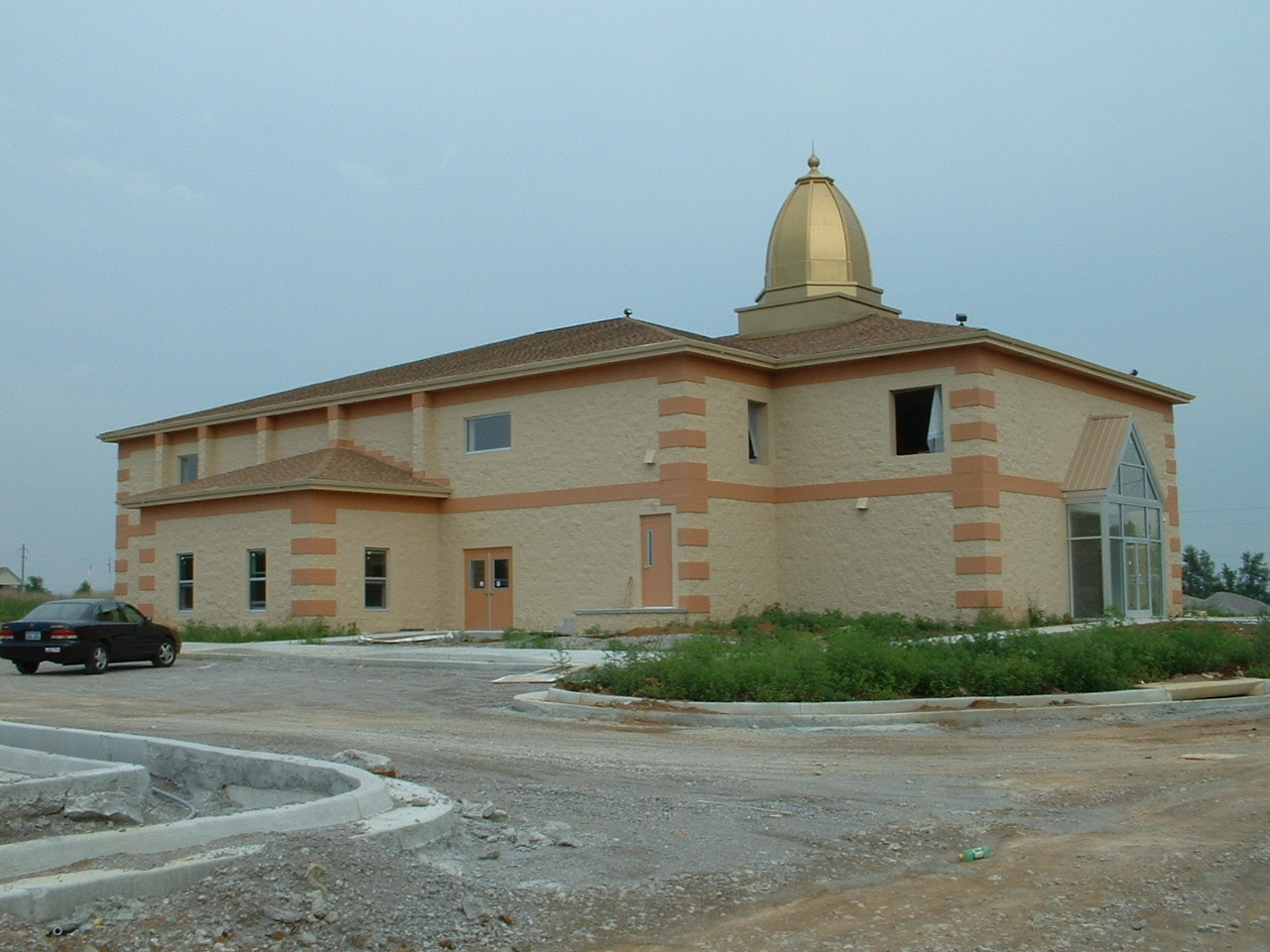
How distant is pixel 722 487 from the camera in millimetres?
29500

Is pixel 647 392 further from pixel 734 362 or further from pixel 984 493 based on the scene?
pixel 984 493

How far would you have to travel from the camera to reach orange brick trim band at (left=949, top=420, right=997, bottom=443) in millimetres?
27719

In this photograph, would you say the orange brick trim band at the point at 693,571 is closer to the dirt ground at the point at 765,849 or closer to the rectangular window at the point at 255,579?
the rectangular window at the point at 255,579

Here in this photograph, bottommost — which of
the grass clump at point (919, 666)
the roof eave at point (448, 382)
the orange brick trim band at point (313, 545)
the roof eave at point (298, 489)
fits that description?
the grass clump at point (919, 666)

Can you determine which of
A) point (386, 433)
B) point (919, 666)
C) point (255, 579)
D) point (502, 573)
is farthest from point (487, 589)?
point (919, 666)

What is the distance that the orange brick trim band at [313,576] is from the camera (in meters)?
31.1

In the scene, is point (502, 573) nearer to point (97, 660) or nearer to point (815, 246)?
point (97, 660)

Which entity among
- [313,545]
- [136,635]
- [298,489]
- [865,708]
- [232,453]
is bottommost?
[865,708]

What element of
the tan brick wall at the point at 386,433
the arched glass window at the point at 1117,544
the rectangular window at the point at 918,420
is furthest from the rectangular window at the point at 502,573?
the arched glass window at the point at 1117,544

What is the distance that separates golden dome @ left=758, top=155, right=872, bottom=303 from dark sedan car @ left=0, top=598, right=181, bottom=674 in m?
18.1

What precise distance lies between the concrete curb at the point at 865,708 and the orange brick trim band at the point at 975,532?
420 inches

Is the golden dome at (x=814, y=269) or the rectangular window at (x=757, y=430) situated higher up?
the golden dome at (x=814, y=269)

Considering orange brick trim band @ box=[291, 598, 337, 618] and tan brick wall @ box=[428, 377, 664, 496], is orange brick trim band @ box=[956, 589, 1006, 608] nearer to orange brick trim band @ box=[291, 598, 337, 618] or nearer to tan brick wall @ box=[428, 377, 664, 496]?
tan brick wall @ box=[428, 377, 664, 496]

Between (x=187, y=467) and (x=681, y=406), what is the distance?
744 inches
